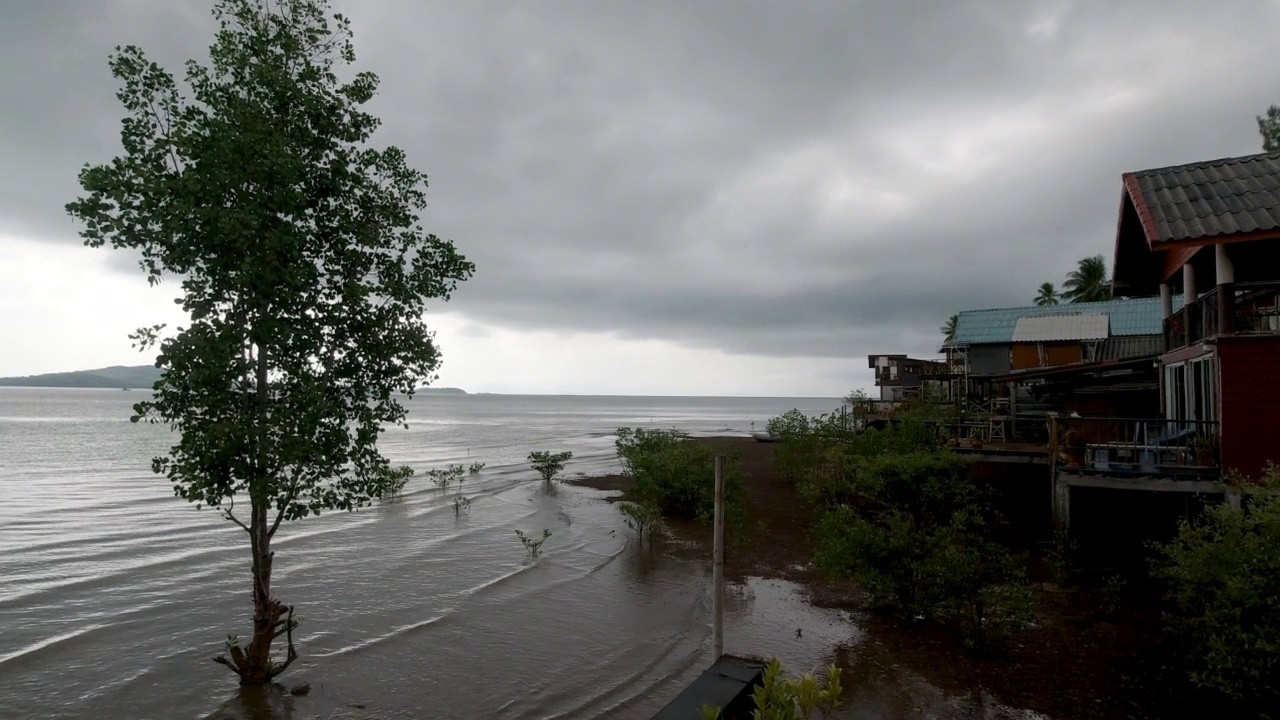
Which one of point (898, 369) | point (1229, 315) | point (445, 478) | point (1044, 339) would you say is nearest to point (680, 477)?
point (1229, 315)

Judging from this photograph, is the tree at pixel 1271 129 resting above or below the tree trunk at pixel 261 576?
above

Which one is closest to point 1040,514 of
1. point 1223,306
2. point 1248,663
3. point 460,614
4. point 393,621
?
point 1223,306

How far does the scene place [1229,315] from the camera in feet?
41.3

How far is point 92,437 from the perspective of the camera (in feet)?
218

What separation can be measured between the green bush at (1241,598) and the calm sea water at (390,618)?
8.81 feet

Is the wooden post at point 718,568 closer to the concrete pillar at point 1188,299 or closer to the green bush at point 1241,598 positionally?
the green bush at point 1241,598

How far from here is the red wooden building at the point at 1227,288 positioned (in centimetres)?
1245

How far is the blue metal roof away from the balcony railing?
2117 centimetres

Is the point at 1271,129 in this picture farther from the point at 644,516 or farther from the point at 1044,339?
the point at 644,516

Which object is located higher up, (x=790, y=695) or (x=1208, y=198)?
(x=1208, y=198)

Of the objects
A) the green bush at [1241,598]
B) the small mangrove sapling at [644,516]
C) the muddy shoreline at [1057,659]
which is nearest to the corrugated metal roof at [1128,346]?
the muddy shoreline at [1057,659]

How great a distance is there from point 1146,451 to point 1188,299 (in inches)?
143

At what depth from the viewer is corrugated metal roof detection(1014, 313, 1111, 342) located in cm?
3553

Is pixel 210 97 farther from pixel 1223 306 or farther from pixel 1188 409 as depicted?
pixel 1188 409
